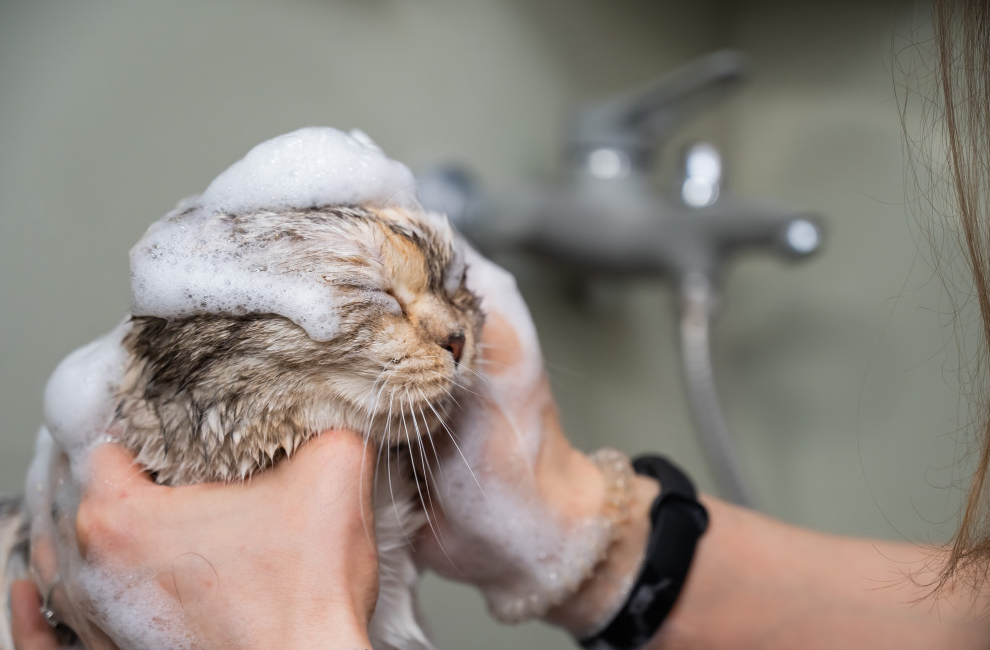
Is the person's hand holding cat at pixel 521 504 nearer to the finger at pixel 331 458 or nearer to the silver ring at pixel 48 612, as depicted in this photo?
the finger at pixel 331 458

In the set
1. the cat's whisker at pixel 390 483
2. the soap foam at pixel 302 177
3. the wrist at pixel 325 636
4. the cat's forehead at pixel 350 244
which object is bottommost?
the wrist at pixel 325 636

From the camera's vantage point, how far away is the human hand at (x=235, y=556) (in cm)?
52

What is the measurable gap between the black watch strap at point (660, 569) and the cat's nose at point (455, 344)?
0.86 feet

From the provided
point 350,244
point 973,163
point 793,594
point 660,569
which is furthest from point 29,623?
point 973,163

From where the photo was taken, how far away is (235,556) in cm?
53

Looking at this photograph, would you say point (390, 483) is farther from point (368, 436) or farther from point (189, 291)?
point (189, 291)

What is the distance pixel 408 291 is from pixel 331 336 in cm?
8

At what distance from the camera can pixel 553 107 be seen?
1317 mm

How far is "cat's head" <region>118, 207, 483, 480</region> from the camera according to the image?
0.56m

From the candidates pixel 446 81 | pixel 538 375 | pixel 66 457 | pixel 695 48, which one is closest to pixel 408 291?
pixel 538 375

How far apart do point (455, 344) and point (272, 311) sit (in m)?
0.14

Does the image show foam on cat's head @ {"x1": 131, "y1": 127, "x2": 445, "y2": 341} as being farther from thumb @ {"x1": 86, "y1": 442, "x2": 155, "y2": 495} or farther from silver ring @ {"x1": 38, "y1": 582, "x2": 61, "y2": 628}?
silver ring @ {"x1": 38, "y1": 582, "x2": 61, "y2": 628}

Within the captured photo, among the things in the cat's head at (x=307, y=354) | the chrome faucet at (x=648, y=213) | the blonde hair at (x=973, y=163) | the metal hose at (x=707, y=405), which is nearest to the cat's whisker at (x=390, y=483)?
the cat's head at (x=307, y=354)

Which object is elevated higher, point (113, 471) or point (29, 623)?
point (113, 471)
